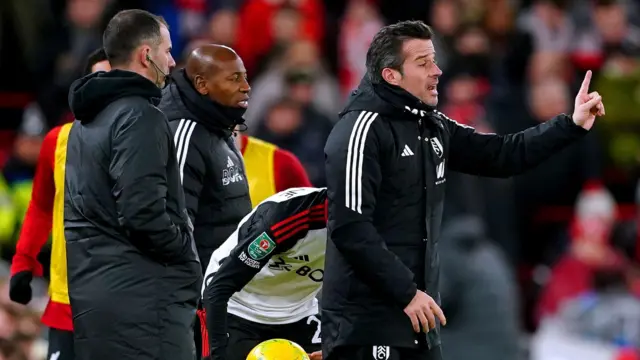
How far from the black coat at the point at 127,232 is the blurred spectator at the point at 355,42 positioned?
7.12m

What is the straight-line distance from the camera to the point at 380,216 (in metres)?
6.00

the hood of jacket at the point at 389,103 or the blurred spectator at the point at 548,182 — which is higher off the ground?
the hood of jacket at the point at 389,103

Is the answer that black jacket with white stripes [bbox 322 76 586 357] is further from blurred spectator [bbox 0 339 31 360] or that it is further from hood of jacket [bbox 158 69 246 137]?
blurred spectator [bbox 0 339 31 360]

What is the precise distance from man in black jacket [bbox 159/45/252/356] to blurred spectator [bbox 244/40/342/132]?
4.88 m

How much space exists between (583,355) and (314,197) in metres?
4.89

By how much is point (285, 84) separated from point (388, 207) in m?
6.12

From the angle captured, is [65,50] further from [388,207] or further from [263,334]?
[388,207]

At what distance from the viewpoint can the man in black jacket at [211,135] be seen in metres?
6.69

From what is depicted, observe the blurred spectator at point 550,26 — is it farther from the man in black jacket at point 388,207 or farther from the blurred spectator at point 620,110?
the man in black jacket at point 388,207

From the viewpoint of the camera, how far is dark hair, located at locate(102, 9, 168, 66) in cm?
590

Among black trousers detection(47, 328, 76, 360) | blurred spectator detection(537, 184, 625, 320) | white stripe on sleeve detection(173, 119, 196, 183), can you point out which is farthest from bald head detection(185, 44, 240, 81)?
blurred spectator detection(537, 184, 625, 320)

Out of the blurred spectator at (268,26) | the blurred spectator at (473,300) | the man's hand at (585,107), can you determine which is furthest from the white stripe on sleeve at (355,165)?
the blurred spectator at (268,26)

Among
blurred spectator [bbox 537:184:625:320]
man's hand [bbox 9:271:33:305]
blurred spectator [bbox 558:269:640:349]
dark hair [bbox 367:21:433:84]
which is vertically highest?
dark hair [bbox 367:21:433:84]

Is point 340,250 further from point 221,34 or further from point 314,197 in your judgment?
point 221,34
